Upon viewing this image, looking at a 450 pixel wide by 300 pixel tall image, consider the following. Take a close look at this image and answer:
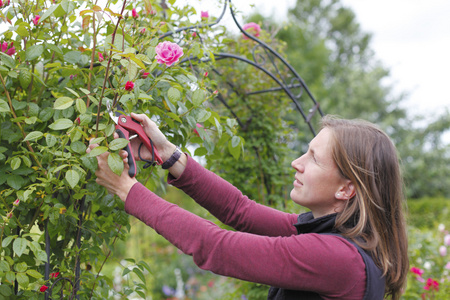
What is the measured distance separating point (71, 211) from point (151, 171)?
0.31 meters

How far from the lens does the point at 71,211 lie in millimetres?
1205

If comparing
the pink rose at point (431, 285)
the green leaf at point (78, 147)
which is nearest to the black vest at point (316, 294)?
the green leaf at point (78, 147)

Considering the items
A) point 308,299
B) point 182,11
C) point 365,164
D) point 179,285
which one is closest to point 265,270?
point 308,299

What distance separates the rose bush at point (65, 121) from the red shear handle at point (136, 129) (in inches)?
1.4

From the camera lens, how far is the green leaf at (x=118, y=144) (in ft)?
3.26

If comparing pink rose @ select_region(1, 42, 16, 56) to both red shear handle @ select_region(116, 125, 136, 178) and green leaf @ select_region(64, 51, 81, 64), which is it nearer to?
green leaf @ select_region(64, 51, 81, 64)

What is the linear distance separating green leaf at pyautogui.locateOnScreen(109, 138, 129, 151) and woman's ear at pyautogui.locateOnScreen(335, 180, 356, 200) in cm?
62

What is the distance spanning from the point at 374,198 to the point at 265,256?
1.29 ft

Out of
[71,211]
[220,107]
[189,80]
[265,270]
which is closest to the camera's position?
[265,270]

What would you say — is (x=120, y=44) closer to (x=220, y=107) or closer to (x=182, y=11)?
(x=182, y=11)

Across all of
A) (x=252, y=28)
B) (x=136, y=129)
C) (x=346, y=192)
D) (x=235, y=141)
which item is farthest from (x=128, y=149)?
(x=252, y=28)

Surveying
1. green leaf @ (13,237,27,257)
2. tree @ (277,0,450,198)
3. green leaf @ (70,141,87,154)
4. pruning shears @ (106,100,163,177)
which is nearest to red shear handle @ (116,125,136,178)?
pruning shears @ (106,100,163,177)

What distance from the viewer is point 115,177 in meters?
1.10

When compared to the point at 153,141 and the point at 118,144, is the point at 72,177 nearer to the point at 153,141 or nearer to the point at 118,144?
the point at 118,144
